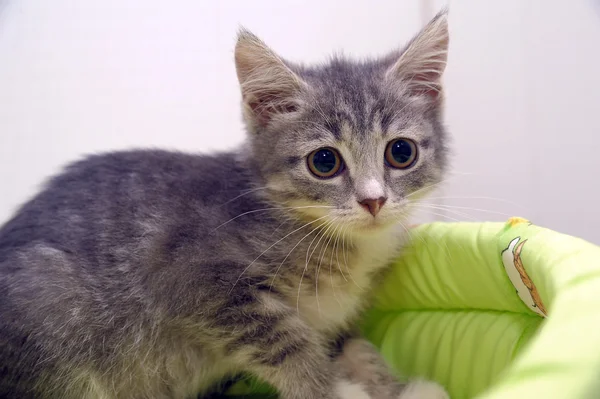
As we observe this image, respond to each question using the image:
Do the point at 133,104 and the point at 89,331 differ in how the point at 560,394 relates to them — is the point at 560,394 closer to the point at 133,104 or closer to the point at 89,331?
the point at 89,331

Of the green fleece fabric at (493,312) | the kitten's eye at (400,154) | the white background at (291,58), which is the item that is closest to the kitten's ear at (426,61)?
the kitten's eye at (400,154)

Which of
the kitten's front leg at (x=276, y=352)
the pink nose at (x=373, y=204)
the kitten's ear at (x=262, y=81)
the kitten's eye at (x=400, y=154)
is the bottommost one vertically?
the kitten's front leg at (x=276, y=352)

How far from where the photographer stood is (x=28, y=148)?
1.97 meters

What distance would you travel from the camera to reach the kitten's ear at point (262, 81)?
4.39 feet

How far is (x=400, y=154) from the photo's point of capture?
1.32 metres

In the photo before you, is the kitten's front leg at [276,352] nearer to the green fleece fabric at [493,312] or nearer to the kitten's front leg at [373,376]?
the kitten's front leg at [373,376]

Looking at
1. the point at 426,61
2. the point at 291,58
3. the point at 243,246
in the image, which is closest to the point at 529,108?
the point at 426,61

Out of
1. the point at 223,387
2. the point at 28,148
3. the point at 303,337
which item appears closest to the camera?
the point at 303,337

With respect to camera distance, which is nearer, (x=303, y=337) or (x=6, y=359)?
(x=6, y=359)

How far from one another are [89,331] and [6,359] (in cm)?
18

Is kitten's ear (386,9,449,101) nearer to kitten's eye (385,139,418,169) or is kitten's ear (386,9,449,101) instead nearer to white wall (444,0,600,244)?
kitten's eye (385,139,418,169)

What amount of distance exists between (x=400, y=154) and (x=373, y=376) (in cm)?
63

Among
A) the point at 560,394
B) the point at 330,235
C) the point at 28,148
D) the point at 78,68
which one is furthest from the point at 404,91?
the point at 28,148

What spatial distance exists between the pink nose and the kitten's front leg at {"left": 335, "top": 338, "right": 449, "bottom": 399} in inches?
19.6
